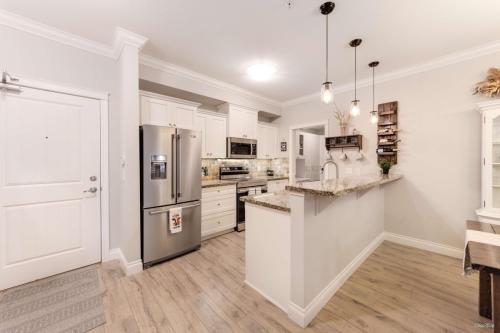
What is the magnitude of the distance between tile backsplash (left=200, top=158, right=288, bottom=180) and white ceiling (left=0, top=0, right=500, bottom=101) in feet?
6.27

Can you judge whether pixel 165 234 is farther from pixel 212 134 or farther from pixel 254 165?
pixel 254 165

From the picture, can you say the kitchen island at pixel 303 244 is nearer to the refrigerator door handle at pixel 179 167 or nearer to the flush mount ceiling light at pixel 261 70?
the refrigerator door handle at pixel 179 167

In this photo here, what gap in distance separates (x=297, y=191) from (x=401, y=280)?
6.01 feet

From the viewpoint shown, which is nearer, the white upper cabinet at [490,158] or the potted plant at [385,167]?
the white upper cabinet at [490,158]

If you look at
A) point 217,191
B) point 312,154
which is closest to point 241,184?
point 217,191

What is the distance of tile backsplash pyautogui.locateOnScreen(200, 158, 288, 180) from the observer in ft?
13.7

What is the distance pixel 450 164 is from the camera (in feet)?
9.30

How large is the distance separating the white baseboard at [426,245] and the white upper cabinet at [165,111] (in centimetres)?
386

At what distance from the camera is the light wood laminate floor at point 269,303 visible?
1.63m

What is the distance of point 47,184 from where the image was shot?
90.5 inches

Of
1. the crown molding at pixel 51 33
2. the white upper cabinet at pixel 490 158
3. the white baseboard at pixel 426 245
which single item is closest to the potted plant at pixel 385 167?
the white upper cabinet at pixel 490 158

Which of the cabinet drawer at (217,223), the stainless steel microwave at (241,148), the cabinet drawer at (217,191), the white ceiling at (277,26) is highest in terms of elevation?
the white ceiling at (277,26)

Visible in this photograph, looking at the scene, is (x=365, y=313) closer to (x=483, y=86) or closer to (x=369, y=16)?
(x=369, y=16)

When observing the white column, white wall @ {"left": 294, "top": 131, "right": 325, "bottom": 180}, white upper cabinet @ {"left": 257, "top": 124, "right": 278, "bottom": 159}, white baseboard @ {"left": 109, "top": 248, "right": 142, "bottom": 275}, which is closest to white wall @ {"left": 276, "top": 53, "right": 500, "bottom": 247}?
white upper cabinet @ {"left": 257, "top": 124, "right": 278, "bottom": 159}
